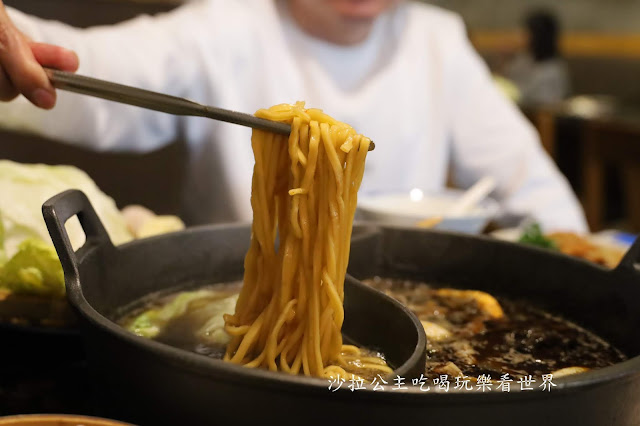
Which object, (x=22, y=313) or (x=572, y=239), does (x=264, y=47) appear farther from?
(x=22, y=313)

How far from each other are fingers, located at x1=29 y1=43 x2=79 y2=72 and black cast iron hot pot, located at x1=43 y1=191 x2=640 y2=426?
16.0 inches

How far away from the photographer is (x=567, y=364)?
1222 mm

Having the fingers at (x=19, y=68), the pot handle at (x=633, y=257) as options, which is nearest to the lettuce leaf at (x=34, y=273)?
the fingers at (x=19, y=68)

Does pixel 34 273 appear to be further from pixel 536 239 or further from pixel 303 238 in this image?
pixel 536 239

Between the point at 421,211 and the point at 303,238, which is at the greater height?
the point at 303,238

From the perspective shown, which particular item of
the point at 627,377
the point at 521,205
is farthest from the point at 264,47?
the point at 627,377

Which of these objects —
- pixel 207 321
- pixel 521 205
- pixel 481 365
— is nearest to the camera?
pixel 481 365

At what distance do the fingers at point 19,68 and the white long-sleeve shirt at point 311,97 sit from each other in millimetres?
976

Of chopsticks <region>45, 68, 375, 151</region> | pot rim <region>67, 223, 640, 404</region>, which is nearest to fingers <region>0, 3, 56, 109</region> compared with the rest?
chopsticks <region>45, 68, 375, 151</region>

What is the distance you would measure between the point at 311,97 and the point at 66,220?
7.10 feet

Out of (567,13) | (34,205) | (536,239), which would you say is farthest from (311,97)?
(567,13)

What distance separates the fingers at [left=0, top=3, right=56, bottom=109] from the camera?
1.21 metres

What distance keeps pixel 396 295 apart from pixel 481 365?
40 cm

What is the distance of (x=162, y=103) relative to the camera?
1031mm
